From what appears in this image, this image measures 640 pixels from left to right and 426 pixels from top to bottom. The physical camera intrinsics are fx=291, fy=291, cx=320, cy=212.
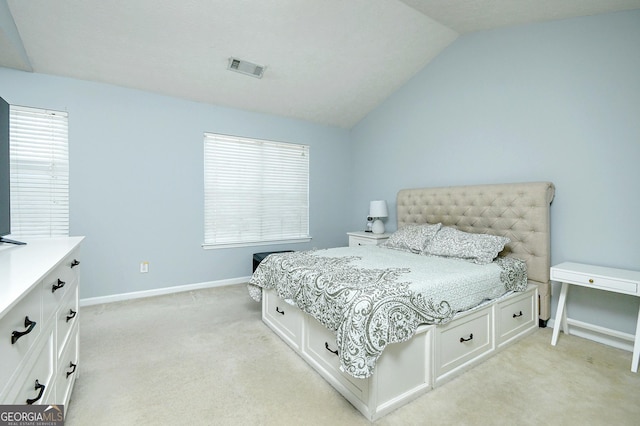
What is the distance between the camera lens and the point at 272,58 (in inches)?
121

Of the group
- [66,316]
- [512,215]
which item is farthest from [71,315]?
[512,215]

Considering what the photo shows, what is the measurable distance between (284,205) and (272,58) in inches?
78.0

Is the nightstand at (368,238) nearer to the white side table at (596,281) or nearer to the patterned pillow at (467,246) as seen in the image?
the patterned pillow at (467,246)

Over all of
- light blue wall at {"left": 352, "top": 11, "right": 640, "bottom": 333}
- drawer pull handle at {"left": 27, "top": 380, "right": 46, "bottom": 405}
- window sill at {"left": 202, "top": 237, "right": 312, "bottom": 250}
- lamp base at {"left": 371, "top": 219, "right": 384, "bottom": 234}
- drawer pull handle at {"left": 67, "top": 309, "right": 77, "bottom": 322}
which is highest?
light blue wall at {"left": 352, "top": 11, "right": 640, "bottom": 333}

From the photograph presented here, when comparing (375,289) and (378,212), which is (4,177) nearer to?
(375,289)

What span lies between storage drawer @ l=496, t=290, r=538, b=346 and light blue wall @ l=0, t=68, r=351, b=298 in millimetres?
2989

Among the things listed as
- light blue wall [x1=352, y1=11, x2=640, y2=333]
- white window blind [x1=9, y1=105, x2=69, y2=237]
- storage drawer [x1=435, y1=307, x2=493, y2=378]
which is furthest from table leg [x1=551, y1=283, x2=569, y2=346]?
white window blind [x1=9, y1=105, x2=69, y2=237]

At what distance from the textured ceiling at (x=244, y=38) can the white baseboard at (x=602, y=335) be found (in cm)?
249

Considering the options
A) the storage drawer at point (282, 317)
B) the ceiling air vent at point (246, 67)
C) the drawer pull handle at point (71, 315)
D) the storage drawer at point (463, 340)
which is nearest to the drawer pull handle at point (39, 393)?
the drawer pull handle at point (71, 315)

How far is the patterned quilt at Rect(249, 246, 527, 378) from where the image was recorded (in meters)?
1.49

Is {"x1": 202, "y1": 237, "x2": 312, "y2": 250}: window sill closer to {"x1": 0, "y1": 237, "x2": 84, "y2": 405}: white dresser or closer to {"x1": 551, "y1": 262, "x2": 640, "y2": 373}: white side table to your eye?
{"x1": 0, "y1": 237, "x2": 84, "y2": 405}: white dresser

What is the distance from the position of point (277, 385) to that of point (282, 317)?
638mm

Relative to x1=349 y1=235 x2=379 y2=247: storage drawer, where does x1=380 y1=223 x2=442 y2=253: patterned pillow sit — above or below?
above

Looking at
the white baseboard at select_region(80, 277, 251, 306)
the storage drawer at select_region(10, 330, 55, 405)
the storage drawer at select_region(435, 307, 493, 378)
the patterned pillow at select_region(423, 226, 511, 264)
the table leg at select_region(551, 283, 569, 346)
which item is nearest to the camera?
the storage drawer at select_region(10, 330, 55, 405)
